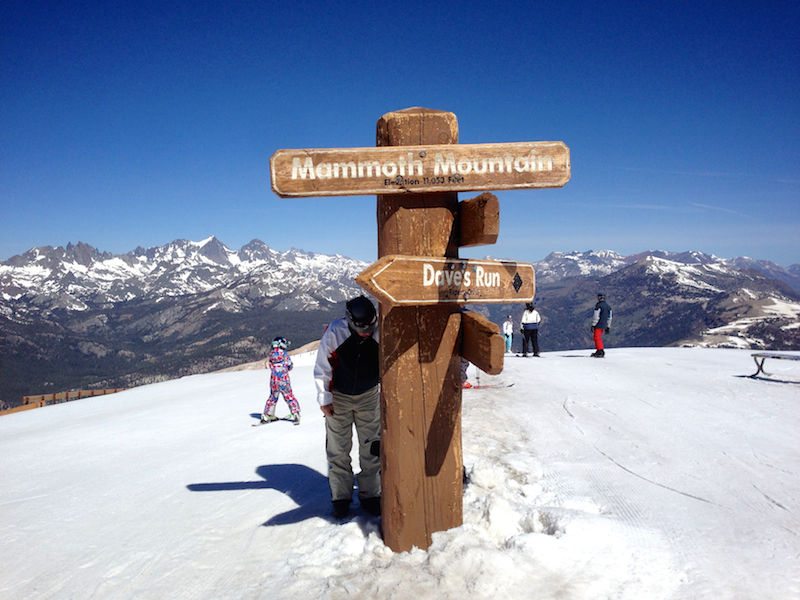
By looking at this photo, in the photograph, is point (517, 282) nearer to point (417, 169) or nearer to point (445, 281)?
point (445, 281)

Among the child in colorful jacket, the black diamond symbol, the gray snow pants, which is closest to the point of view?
the black diamond symbol

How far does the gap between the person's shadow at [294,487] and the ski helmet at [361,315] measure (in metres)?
1.70

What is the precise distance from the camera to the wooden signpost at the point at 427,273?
2.85 metres

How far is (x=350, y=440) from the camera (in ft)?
13.0

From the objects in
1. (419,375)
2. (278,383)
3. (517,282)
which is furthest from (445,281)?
(278,383)

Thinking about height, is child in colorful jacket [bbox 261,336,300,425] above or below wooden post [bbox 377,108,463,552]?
below

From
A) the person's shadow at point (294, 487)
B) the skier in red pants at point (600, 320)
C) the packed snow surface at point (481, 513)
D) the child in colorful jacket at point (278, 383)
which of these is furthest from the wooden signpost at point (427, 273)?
the skier in red pants at point (600, 320)

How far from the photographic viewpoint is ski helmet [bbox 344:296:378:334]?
3.73 metres

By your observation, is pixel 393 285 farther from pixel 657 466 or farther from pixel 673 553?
pixel 657 466

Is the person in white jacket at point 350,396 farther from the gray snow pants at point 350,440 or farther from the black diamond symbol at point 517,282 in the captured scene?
the black diamond symbol at point 517,282

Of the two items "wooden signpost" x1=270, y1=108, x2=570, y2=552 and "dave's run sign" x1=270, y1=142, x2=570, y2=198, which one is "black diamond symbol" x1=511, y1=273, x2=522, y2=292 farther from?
"dave's run sign" x1=270, y1=142, x2=570, y2=198

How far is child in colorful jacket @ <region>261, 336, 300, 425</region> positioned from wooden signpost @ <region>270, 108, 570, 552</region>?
5897mm

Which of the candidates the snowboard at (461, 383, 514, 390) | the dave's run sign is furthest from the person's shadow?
the snowboard at (461, 383, 514, 390)

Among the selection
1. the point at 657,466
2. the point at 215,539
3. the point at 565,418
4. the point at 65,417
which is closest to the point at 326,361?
the point at 215,539
